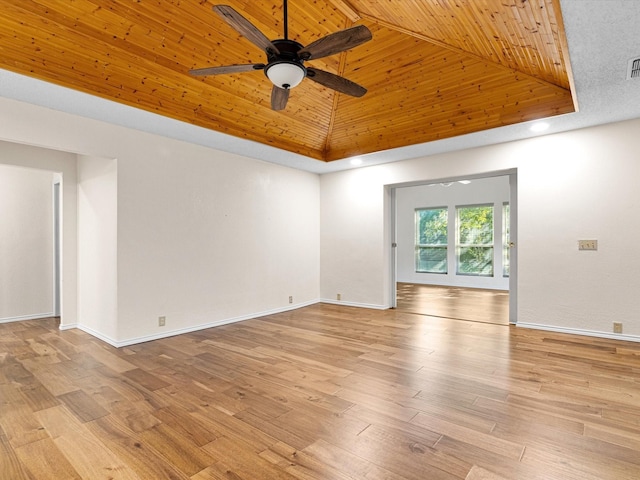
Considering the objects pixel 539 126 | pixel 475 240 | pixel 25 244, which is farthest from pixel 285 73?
pixel 475 240

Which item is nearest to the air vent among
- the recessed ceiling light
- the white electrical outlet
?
the recessed ceiling light

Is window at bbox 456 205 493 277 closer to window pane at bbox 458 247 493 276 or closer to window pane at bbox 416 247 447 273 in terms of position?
window pane at bbox 458 247 493 276

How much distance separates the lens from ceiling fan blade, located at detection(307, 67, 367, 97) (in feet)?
7.95

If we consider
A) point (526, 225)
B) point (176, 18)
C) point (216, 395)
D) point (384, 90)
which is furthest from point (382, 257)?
point (176, 18)

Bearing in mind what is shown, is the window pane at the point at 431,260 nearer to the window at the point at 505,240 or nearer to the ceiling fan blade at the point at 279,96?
the window at the point at 505,240

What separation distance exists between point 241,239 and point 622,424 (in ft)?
14.9

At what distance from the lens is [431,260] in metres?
9.34

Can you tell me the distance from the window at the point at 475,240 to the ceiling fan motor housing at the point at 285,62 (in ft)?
24.7

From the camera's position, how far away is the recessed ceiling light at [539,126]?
3.96m

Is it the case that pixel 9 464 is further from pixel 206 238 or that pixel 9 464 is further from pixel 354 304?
pixel 354 304

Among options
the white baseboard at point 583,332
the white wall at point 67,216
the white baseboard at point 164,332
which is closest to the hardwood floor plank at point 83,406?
the white baseboard at point 164,332

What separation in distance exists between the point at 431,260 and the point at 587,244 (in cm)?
529

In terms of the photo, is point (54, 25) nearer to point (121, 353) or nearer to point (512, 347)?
point (121, 353)

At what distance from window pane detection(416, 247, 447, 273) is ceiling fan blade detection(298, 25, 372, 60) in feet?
25.4
